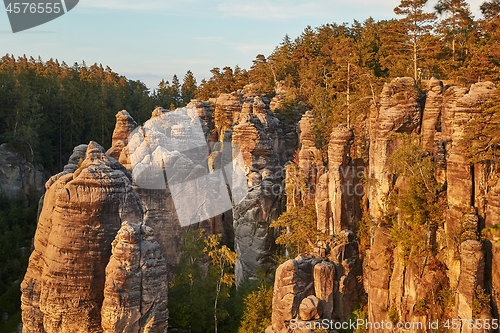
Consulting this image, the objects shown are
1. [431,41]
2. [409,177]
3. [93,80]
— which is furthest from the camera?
[93,80]

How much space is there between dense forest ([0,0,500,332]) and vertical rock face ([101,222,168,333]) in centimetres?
649

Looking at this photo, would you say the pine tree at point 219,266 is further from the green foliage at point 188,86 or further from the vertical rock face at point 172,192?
the green foliage at point 188,86

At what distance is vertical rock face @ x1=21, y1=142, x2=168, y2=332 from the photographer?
52.4ft

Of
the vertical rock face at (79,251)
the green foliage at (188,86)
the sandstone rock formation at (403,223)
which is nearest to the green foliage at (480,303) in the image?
the sandstone rock formation at (403,223)

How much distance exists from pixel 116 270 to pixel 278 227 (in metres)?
15.3

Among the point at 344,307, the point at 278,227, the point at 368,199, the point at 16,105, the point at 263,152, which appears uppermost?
the point at 16,105

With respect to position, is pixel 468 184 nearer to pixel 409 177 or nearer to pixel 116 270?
pixel 409 177

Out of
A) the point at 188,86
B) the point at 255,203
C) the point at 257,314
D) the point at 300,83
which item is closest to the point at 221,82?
the point at 300,83

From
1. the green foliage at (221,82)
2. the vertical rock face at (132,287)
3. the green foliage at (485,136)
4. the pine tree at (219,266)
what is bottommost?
the pine tree at (219,266)

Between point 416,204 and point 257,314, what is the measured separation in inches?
311

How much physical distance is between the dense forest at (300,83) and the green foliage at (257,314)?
0.06 m

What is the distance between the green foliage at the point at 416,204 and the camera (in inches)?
783

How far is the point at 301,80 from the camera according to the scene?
48688 millimetres

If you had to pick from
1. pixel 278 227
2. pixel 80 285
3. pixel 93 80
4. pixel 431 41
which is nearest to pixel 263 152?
pixel 278 227
